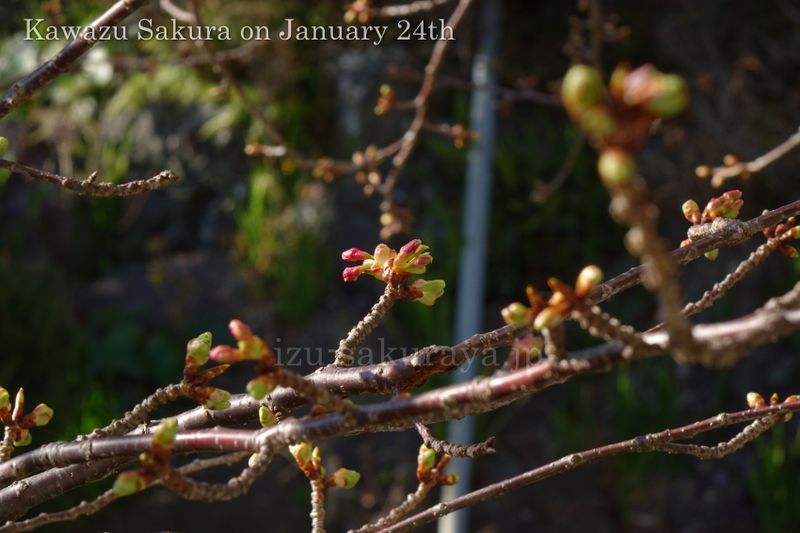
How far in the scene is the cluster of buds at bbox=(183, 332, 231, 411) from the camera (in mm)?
703

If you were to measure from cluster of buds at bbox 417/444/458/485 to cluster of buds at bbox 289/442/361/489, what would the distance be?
0.08m

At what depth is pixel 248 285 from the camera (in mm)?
4008

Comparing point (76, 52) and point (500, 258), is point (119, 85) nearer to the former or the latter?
point (500, 258)

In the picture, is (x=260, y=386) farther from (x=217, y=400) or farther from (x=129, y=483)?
(x=217, y=400)

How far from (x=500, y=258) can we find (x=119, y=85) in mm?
2585

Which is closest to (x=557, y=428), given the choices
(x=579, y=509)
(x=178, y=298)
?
(x=579, y=509)

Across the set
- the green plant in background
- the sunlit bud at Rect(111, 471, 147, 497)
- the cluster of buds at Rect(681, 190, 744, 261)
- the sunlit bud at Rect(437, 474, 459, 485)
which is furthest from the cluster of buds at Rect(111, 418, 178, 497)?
the green plant in background

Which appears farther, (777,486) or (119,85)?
(119,85)

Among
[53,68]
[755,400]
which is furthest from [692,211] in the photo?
[53,68]

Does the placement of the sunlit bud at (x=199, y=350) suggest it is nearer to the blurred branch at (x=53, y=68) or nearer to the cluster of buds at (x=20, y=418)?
the cluster of buds at (x=20, y=418)

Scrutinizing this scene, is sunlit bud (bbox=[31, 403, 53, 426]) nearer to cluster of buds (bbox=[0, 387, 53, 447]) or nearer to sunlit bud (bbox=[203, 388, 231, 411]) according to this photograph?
cluster of buds (bbox=[0, 387, 53, 447])

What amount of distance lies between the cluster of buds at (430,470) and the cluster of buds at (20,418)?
1.14 ft

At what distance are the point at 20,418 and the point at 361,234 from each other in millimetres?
3376

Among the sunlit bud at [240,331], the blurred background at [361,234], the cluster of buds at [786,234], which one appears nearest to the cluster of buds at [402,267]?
the sunlit bud at [240,331]
